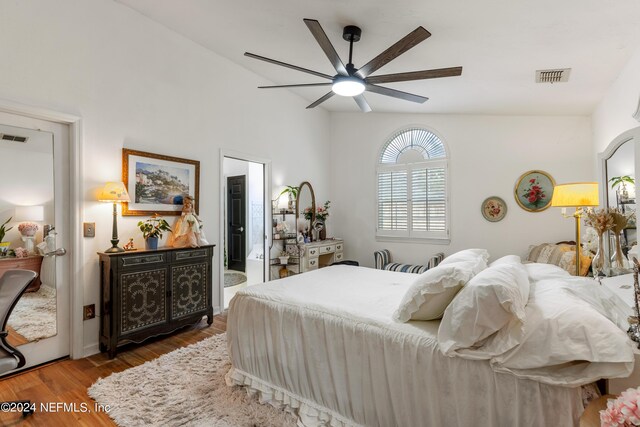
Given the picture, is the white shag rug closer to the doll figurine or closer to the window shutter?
the doll figurine

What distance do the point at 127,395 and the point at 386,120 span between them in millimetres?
4965

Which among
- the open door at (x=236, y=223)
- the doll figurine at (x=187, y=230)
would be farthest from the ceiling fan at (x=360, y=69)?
the open door at (x=236, y=223)

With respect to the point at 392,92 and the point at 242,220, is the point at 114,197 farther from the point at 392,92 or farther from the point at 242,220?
the point at 242,220

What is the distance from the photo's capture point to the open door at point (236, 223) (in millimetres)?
6387

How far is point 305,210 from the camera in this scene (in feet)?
17.4

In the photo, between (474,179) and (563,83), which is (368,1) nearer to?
(563,83)

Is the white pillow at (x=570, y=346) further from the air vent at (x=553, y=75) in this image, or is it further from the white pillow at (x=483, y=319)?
the air vent at (x=553, y=75)

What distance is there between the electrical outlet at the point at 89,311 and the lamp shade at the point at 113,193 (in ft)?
3.25

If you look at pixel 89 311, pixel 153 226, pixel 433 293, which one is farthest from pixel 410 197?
pixel 89 311

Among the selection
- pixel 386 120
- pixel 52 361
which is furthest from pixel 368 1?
pixel 52 361

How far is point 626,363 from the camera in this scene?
117cm

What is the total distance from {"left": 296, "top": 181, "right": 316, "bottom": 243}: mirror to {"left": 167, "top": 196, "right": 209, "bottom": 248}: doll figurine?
1.88m

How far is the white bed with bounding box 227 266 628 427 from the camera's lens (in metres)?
1.38

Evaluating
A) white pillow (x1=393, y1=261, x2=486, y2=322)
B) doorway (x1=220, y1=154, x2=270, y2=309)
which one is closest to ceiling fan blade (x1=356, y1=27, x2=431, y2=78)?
white pillow (x1=393, y1=261, x2=486, y2=322)
